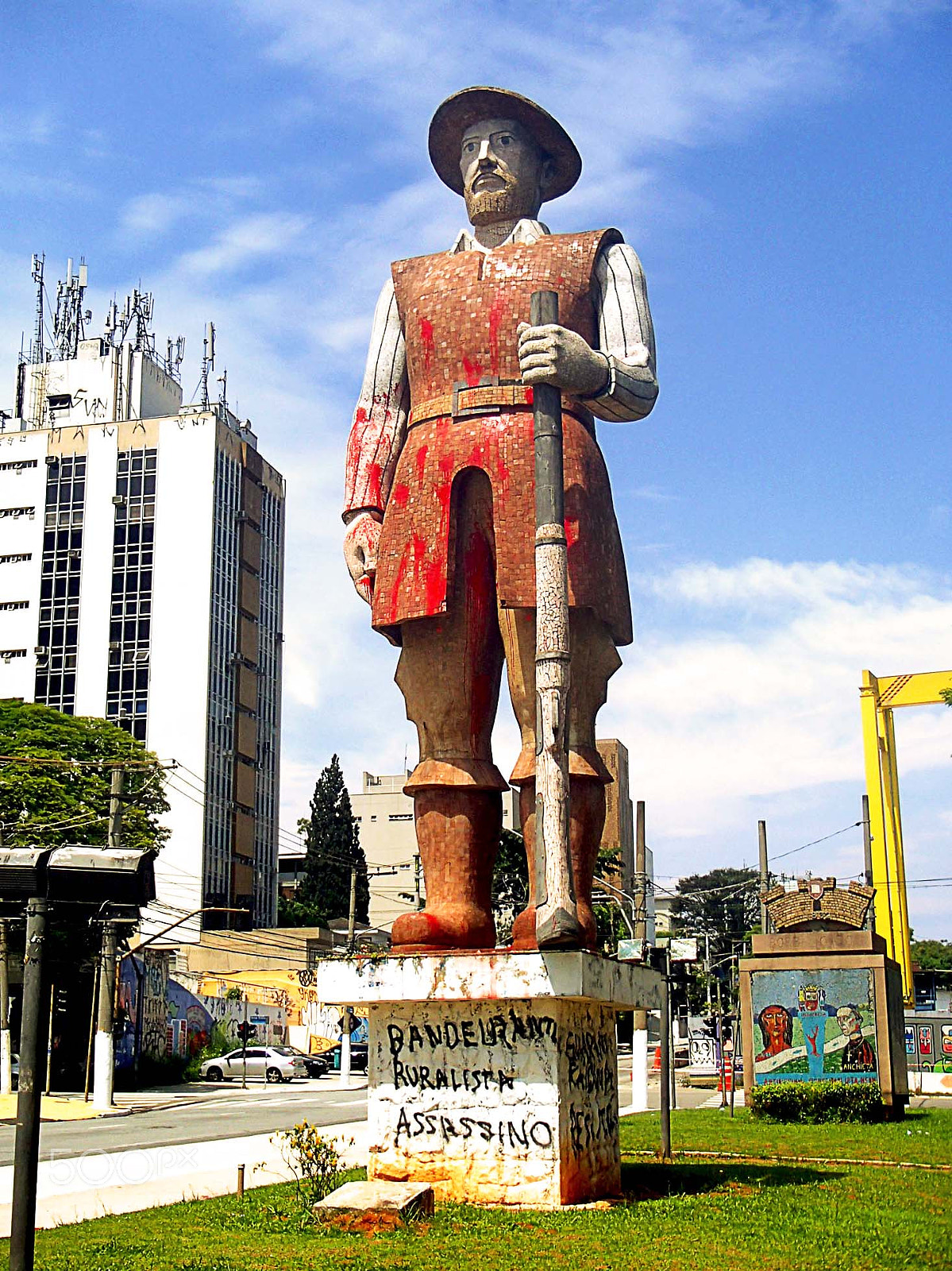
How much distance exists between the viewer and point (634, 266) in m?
8.52

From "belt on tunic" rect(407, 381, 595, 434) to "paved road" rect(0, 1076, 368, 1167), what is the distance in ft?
32.5

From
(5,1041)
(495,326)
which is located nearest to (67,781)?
(5,1041)

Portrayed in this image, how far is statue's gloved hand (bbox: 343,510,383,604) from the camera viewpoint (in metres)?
8.54

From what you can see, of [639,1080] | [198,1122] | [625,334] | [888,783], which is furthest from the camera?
[888,783]

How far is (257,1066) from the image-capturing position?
3838cm

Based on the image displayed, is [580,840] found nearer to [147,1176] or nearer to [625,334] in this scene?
[625,334]

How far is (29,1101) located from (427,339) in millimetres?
5171

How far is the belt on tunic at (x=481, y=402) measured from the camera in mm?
8188

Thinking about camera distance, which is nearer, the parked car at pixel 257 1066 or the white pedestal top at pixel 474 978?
the white pedestal top at pixel 474 978

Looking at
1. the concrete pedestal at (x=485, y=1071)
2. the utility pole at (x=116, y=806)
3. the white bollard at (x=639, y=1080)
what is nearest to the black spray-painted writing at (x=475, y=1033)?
the concrete pedestal at (x=485, y=1071)

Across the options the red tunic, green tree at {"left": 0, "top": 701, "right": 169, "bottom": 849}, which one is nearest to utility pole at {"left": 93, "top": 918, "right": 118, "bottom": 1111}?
green tree at {"left": 0, "top": 701, "right": 169, "bottom": 849}

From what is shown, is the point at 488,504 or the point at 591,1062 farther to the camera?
the point at 488,504

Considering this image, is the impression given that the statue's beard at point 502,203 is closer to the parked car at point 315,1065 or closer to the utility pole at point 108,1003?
the utility pole at point 108,1003

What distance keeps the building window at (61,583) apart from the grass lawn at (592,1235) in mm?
48379
